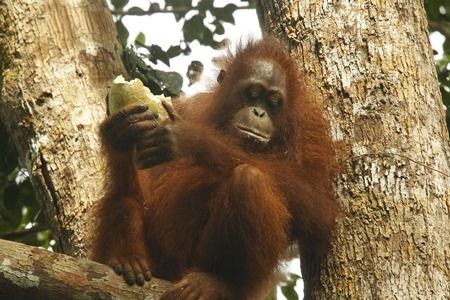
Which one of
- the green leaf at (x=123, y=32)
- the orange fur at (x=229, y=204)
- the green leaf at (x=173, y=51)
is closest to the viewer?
the orange fur at (x=229, y=204)

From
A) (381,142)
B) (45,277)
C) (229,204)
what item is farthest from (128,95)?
(381,142)

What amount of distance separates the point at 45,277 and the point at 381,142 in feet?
6.15

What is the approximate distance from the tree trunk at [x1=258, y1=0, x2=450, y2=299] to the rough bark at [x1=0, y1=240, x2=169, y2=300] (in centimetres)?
114

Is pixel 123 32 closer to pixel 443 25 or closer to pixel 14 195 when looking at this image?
pixel 14 195

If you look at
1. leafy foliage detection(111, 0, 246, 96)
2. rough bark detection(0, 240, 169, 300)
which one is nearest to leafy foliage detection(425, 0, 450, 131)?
leafy foliage detection(111, 0, 246, 96)

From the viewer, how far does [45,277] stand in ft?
12.9

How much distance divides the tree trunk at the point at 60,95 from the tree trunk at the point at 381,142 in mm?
1379

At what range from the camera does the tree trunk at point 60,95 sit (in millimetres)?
5059

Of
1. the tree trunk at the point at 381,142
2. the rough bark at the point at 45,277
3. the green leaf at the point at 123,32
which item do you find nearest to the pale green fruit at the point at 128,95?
the tree trunk at the point at 381,142

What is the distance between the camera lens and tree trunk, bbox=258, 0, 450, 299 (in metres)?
3.96

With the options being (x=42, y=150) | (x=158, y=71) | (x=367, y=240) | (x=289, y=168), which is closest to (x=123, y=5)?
(x=158, y=71)

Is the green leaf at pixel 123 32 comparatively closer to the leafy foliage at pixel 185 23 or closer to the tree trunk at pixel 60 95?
the leafy foliage at pixel 185 23

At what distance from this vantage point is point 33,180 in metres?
5.23

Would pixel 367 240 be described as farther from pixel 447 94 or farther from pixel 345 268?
pixel 447 94
